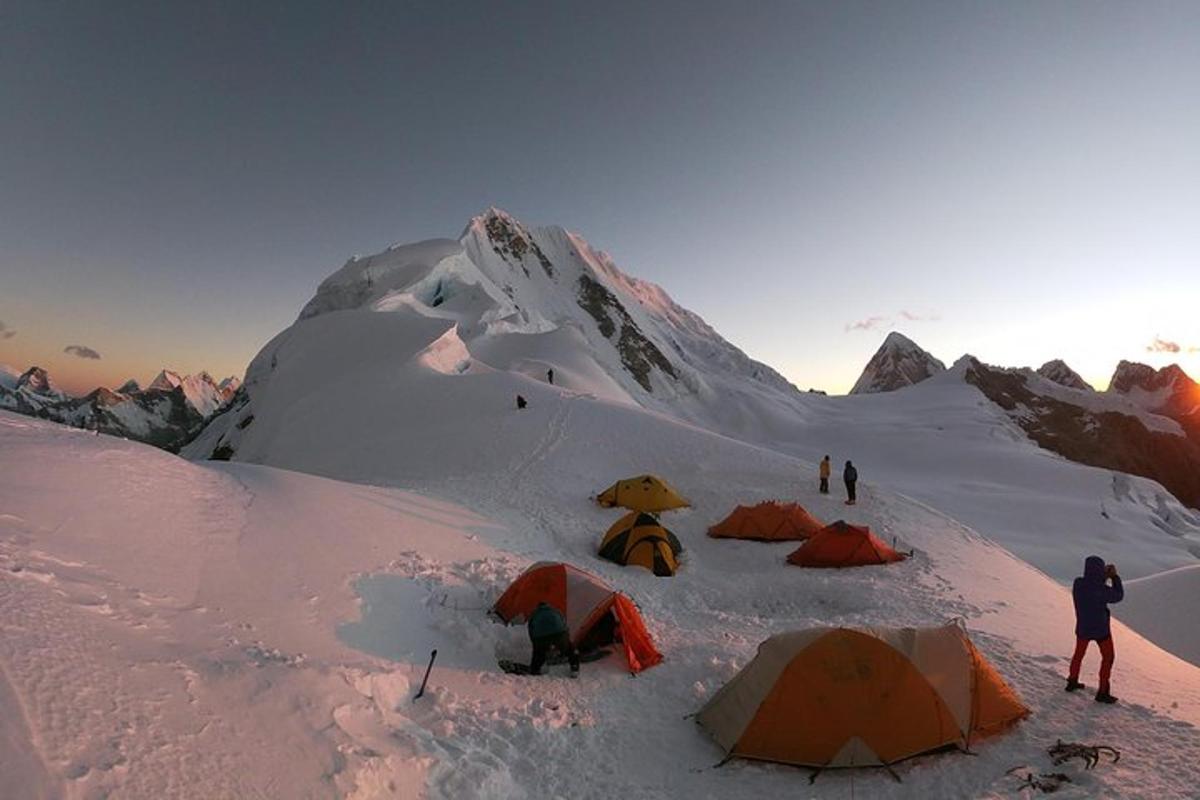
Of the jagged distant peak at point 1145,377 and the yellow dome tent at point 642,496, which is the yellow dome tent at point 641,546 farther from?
the jagged distant peak at point 1145,377

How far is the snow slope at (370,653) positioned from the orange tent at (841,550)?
0.49 meters

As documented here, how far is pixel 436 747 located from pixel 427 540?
25.7 feet

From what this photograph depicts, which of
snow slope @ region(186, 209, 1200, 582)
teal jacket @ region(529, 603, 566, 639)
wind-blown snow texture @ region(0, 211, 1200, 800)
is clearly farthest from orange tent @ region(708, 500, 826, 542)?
teal jacket @ region(529, 603, 566, 639)

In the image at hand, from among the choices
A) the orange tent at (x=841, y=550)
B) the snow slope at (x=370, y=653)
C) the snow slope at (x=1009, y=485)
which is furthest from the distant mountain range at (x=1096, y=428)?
the snow slope at (x=370, y=653)

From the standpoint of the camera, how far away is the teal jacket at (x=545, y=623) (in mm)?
10203

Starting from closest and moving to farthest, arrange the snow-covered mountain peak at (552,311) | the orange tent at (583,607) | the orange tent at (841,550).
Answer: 1. the orange tent at (583,607)
2. the orange tent at (841,550)
3. the snow-covered mountain peak at (552,311)

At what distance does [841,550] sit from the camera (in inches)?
683

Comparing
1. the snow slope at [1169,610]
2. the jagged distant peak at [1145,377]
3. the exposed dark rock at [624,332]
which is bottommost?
the snow slope at [1169,610]

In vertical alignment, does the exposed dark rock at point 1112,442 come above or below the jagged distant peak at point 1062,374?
below

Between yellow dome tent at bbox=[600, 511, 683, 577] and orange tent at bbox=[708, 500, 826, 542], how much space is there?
273 cm

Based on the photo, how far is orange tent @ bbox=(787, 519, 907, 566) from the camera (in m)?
17.3

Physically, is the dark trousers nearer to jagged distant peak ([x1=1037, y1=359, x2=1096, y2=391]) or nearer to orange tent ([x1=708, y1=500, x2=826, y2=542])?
orange tent ([x1=708, y1=500, x2=826, y2=542])

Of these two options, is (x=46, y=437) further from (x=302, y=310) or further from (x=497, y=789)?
(x=302, y=310)

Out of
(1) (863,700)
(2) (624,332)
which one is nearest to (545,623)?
(1) (863,700)
